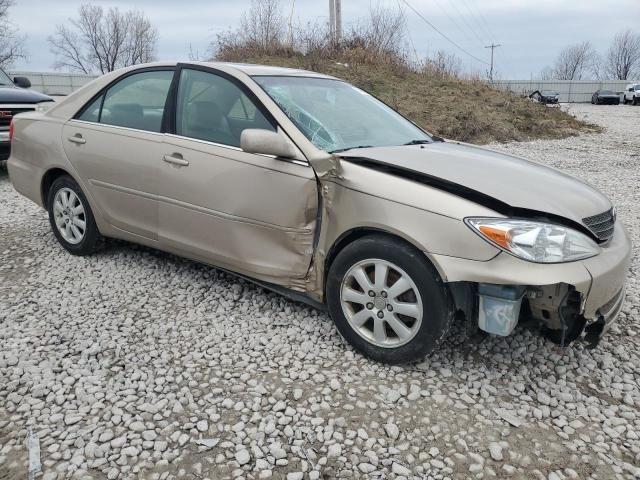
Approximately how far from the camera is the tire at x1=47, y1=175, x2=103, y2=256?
4.03 meters

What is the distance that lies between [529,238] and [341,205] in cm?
94

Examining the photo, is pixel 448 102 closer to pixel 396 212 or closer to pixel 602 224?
pixel 602 224

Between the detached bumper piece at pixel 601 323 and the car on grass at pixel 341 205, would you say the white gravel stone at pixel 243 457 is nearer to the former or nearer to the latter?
the car on grass at pixel 341 205

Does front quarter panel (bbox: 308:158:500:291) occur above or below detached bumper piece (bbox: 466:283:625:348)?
above

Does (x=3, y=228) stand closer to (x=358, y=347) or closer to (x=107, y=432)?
(x=107, y=432)

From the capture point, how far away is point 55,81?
26.4 meters

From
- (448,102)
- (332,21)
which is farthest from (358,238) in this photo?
(332,21)

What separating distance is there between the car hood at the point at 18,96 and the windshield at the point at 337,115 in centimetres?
566

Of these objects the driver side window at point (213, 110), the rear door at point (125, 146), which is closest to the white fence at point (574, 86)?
the rear door at point (125, 146)

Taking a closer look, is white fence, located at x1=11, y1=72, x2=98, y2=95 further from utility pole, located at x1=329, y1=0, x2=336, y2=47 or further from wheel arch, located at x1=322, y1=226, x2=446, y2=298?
wheel arch, located at x1=322, y1=226, x2=446, y2=298

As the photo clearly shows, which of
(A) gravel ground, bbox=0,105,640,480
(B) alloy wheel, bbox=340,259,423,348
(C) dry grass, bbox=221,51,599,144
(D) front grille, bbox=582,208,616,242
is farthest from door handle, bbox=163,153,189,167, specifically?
(C) dry grass, bbox=221,51,599,144

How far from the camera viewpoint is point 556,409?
2.43 m

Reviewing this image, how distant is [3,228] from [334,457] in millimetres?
4565

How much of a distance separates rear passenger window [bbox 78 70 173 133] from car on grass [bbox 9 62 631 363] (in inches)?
0.5
